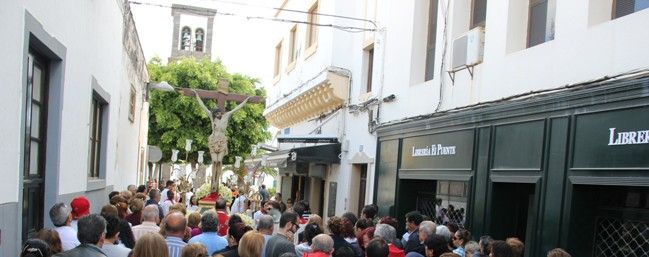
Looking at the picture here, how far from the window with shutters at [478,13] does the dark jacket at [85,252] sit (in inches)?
290

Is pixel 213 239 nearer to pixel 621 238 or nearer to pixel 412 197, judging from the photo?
pixel 621 238

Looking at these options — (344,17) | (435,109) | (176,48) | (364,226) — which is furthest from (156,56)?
(364,226)

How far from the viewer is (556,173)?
752 centimetres

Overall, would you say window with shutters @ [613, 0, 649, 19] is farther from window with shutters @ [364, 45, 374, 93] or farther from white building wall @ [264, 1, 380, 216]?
window with shutters @ [364, 45, 374, 93]

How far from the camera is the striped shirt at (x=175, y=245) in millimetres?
5766

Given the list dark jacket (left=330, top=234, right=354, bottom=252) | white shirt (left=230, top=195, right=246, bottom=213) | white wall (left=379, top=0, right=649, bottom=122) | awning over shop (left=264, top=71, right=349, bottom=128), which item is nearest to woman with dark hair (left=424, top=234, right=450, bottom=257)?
dark jacket (left=330, top=234, right=354, bottom=252)

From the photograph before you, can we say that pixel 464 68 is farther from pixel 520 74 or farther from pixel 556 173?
pixel 556 173

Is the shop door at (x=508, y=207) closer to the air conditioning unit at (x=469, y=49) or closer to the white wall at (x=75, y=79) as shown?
the air conditioning unit at (x=469, y=49)

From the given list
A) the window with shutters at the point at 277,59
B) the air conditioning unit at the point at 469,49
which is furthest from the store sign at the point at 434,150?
the window with shutters at the point at 277,59

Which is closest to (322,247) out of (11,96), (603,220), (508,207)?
(11,96)

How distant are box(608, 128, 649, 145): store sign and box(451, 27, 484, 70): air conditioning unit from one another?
133 inches

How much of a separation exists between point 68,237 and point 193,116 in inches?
1321

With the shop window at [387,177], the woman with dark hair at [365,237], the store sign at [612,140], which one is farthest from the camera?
the shop window at [387,177]

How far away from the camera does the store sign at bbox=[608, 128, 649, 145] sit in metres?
6.19
